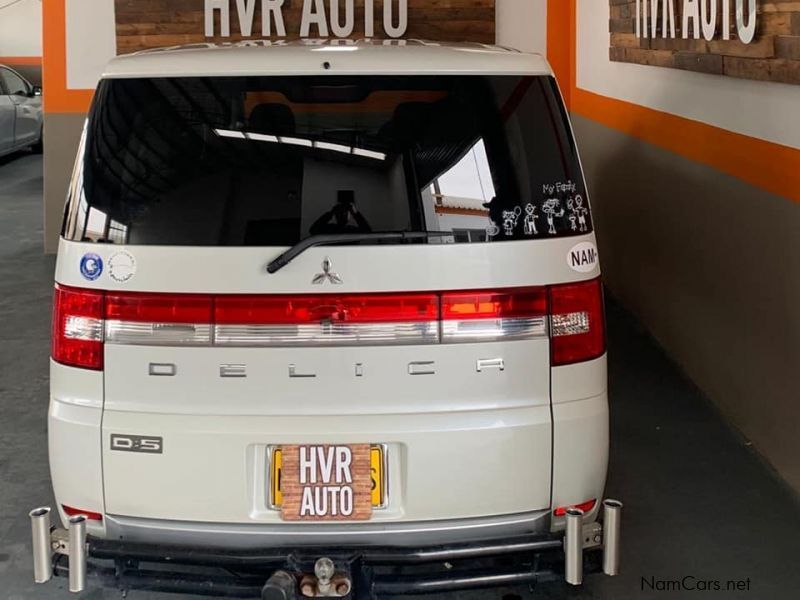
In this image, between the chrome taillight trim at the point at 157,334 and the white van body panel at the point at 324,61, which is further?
the white van body panel at the point at 324,61

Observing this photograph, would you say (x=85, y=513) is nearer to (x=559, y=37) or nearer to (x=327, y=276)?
(x=327, y=276)

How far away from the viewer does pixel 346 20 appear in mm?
8625

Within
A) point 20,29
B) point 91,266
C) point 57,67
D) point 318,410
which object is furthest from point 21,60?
point 318,410

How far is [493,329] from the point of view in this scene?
114 inches

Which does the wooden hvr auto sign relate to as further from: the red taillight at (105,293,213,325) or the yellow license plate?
the yellow license plate

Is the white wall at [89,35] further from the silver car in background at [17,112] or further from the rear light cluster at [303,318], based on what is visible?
the silver car in background at [17,112]

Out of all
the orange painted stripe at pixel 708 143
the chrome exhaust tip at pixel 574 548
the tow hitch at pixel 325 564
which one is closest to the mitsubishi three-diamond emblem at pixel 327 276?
the tow hitch at pixel 325 564

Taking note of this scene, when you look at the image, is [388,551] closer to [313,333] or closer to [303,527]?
[303,527]

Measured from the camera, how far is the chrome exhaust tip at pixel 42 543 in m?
2.90

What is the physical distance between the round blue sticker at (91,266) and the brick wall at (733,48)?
9.28 feet

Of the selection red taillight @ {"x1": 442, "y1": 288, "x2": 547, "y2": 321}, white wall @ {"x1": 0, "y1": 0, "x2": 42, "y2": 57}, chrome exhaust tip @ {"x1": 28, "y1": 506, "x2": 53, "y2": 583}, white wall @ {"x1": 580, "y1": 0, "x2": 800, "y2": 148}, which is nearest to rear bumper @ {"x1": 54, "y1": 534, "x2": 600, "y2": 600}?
chrome exhaust tip @ {"x1": 28, "y1": 506, "x2": 53, "y2": 583}

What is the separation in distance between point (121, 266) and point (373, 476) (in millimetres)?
891

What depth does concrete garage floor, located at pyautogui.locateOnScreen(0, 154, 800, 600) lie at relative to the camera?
3.70 m

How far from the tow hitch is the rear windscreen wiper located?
2.55ft
